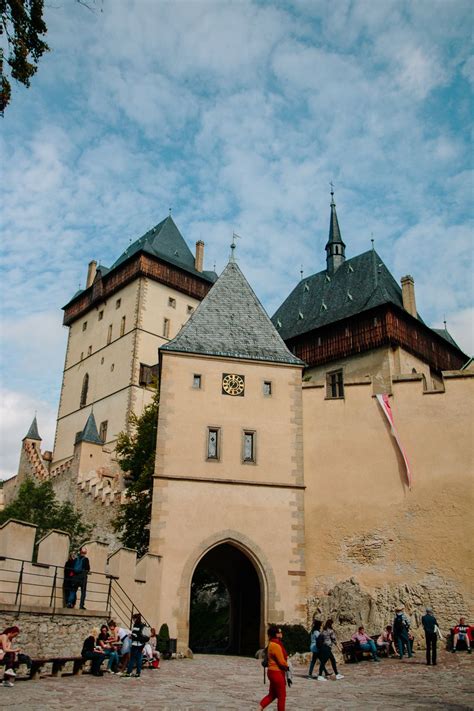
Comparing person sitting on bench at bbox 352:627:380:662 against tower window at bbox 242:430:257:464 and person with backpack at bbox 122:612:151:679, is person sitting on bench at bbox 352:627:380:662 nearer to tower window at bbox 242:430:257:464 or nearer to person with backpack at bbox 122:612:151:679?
person with backpack at bbox 122:612:151:679

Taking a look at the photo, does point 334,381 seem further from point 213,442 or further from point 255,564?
point 255,564

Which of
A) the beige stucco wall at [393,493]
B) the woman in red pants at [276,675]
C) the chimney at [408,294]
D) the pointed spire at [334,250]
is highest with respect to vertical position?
the pointed spire at [334,250]

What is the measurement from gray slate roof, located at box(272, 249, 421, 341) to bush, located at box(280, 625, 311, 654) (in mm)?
19743

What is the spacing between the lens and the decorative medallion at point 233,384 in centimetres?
1939

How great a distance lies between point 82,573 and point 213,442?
6561 millimetres

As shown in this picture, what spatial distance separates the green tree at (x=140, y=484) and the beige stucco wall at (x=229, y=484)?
3.49m

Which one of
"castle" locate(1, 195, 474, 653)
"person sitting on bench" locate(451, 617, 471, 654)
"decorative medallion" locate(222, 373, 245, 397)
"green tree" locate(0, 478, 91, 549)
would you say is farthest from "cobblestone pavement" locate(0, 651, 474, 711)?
"green tree" locate(0, 478, 91, 549)

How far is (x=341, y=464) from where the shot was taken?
740 inches

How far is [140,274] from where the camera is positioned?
1902 inches

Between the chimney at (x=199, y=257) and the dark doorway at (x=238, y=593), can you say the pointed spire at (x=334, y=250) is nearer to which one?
the chimney at (x=199, y=257)

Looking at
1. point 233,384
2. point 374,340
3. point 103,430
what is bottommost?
point 233,384

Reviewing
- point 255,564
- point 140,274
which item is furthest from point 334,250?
point 255,564

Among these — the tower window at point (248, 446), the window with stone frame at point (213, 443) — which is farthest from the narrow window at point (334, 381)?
the window with stone frame at point (213, 443)

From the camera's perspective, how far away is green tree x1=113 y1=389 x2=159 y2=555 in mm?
23078
